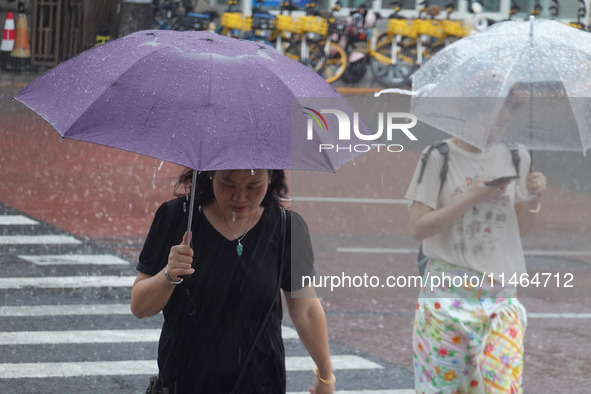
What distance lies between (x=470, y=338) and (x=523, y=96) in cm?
95

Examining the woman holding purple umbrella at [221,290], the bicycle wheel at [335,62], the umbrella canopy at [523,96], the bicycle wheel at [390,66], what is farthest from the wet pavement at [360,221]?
the bicycle wheel at [390,66]

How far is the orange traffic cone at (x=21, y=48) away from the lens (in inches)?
966

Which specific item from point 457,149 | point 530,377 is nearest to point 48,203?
point 530,377

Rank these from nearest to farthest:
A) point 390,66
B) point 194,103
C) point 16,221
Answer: point 194,103, point 16,221, point 390,66

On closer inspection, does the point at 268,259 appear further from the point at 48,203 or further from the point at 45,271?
the point at 48,203

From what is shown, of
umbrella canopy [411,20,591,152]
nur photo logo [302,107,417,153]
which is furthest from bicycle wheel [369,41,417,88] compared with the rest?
nur photo logo [302,107,417,153]

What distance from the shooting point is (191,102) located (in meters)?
3.50

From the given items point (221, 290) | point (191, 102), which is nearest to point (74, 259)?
point (221, 290)

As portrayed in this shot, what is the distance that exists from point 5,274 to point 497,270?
6.09 meters

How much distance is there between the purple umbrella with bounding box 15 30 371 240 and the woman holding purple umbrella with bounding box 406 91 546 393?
75cm

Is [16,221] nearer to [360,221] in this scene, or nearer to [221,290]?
[360,221]

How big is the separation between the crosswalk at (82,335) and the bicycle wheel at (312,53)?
579 inches

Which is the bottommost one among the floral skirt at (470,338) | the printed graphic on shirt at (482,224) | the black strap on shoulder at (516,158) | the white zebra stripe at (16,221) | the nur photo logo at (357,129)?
the white zebra stripe at (16,221)

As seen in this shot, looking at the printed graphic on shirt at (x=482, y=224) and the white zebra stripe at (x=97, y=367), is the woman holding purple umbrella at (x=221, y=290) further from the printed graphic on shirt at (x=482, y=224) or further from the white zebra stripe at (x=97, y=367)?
the white zebra stripe at (x=97, y=367)
